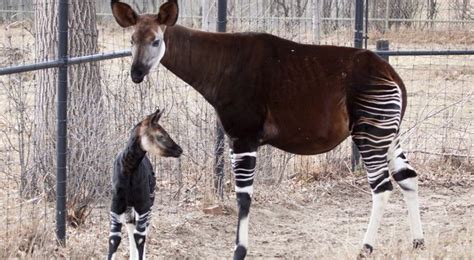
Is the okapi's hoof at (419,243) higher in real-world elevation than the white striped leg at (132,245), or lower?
lower

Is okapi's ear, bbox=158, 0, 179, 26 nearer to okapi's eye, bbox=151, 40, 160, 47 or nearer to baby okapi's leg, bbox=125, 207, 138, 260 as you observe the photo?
okapi's eye, bbox=151, 40, 160, 47

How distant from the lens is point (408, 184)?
250 inches

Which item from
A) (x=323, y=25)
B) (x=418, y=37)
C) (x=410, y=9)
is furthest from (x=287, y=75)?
(x=410, y=9)

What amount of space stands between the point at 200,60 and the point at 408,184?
1787 millimetres

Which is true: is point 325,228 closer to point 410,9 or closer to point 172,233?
point 172,233

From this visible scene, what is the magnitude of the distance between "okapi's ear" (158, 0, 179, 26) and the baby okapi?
23.1 inches

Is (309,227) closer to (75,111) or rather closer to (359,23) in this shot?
(75,111)

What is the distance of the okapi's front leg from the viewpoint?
593 cm

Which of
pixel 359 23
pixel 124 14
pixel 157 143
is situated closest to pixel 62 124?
pixel 157 143

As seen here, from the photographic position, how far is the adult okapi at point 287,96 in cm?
591

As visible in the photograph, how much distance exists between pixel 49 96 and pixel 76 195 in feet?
3.55

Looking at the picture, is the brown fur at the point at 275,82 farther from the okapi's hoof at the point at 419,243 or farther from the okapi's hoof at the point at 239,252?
the okapi's hoof at the point at 419,243

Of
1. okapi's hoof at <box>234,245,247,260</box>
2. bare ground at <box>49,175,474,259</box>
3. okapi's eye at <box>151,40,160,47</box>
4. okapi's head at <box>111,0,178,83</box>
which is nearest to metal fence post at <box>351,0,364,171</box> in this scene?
bare ground at <box>49,175,474,259</box>

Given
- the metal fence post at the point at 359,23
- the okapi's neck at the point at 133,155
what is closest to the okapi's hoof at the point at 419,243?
the okapi's neck at the point at 133,155
